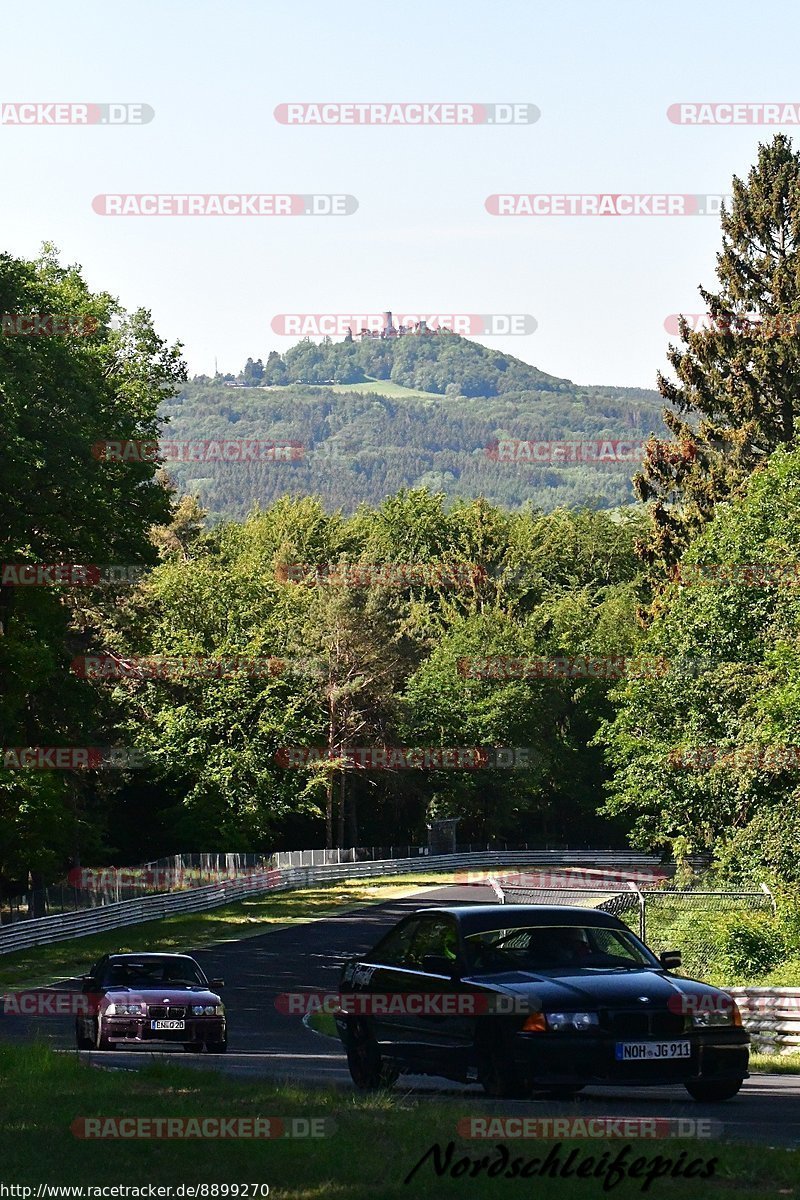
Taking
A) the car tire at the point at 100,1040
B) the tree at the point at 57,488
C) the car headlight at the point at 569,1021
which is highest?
the tree at the point at 57,488

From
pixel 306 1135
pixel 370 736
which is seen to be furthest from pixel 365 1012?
pixel 370 736

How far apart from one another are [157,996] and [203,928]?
28.8 m

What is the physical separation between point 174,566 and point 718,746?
5120 centimetres

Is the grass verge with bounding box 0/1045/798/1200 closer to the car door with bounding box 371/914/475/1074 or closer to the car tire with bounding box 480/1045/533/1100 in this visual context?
the car tire with bounding box 480/1045/533/1100

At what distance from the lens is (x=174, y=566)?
301 feet

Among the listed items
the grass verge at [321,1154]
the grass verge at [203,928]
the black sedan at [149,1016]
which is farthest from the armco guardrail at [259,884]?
the grass verge at [321,1154]

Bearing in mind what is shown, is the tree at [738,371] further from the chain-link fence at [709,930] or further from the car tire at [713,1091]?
the car tire at [713,1091]

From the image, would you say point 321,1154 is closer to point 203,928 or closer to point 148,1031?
point 148,1031

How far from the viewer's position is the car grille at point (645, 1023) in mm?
11898

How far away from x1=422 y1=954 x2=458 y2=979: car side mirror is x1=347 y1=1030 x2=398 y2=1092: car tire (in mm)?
907

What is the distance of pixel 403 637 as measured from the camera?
9475 centimetres

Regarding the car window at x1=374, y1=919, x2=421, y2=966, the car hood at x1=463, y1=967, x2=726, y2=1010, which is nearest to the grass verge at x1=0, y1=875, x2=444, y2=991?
the car window at x1=374, y1=919, x2=421, y2=966

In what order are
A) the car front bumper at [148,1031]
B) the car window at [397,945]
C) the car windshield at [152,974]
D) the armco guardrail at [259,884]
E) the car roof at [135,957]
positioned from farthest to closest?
the armco guardrail at [259,884], the car roof at [135,957], the car windshield at [152,974], the car front bumper at [148,1031], the car window at [397,945]

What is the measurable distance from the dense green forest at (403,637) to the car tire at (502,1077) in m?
26.0
